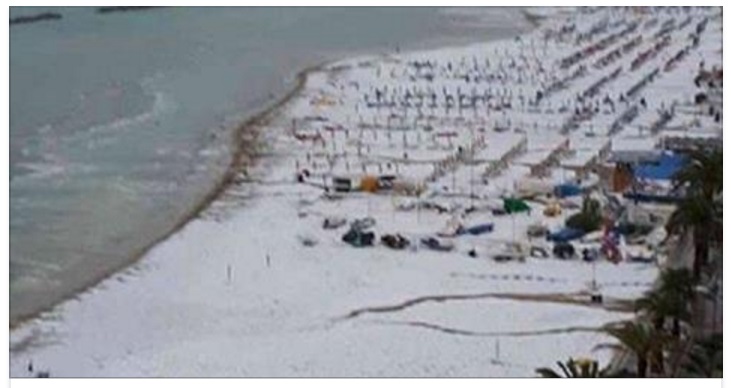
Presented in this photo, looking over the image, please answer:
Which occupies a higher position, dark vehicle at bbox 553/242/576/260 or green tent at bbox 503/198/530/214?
green tent at bbox 503/198/530/214

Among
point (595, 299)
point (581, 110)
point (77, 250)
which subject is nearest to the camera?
point (595, 299)

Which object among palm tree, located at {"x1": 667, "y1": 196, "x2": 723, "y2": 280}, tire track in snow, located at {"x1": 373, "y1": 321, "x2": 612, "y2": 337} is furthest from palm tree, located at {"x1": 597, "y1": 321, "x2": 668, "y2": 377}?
tire track in snow, located at {"x1": 373, "y1": 321, "x2": 612, "y2": 337}

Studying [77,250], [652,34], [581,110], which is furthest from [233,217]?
[652,34]

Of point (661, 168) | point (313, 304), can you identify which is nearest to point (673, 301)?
point (313, 304)

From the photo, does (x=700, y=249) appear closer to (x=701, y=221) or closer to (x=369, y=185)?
(x=701, y=221)

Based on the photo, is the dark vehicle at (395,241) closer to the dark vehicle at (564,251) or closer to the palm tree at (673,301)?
the dark vehicle at (564,251)

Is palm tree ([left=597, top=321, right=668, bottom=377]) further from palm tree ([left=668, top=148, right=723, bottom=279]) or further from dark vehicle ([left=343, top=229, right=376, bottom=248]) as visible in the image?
dark vehicle ([left=343, top=229, right=376, bottom=248])

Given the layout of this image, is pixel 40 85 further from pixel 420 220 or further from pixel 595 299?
pixel 595 299
